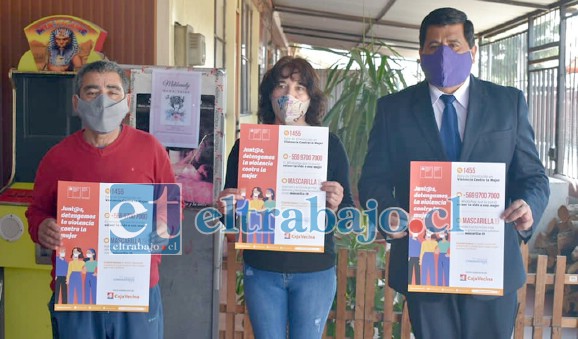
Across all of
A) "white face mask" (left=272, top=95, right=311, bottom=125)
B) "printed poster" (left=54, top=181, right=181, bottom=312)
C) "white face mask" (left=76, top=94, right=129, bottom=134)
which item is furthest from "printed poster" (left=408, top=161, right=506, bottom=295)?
"white face mask" (left=76, top=94, right=129, bottom=134)

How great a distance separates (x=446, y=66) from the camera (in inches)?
82.2

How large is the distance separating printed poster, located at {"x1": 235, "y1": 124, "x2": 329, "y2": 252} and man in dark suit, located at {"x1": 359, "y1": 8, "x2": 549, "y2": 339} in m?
0.21

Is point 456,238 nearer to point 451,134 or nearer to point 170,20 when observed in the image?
point 451,134

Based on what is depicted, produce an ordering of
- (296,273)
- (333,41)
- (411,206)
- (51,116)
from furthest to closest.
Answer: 1. (333,41)
2. (51,116)
3. (296,273)
4. (411,206)

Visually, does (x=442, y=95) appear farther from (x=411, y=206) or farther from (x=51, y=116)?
(x=51, y=116)

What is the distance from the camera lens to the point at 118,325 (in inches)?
85.8

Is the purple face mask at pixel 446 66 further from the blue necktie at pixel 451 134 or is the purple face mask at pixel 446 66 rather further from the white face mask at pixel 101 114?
the white face mask at pixel 101 114

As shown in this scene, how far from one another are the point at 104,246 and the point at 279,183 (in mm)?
596

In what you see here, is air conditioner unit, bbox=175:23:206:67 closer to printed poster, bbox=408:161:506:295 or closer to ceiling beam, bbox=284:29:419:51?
printed poster, bbox=408:161:506:295

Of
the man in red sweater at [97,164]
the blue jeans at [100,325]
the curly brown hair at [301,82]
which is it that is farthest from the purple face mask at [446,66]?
the blue jeans at [100,325]

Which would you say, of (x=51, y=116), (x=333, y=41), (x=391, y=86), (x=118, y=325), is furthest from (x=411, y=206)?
(x=333, y=41)

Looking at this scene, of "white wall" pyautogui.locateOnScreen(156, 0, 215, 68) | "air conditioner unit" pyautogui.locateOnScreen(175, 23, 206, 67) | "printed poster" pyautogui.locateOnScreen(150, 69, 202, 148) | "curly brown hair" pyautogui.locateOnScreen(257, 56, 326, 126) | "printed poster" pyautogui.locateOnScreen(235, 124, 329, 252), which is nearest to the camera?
"printed poster" pyautogui.locateOnScreen(235, 124, 329, 252)

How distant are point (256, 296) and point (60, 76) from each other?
168 centimetres

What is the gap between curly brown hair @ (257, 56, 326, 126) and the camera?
2424 millimetres
